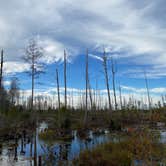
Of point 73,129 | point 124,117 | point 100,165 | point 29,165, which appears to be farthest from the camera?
point 124,117

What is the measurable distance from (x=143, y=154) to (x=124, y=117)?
28.6 metres

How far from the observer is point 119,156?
30.7ft

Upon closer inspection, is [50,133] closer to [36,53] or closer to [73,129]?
[73,129]

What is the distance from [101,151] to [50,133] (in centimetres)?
1157

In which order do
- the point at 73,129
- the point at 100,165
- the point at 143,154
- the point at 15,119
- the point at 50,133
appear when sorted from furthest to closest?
the point at 15,119
the point at 73,129
the point at 50,133
the point at 100,165
the point at 143,154

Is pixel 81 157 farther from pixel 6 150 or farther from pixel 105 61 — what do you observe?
pixel 105 61

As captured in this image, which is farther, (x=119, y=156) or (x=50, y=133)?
(x=50, y=133)

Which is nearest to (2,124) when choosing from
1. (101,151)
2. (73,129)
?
(73,129)

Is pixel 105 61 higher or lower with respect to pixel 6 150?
higher

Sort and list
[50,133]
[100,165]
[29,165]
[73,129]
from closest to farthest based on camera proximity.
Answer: [100,165] < [29,165] < [50,133] < [73,129]

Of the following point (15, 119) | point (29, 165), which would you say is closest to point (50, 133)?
point (15, 119)

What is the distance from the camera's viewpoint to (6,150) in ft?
47.8

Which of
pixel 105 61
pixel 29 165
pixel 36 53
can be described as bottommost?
pixel 29 165

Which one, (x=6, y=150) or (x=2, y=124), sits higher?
(x=2, y=124)
